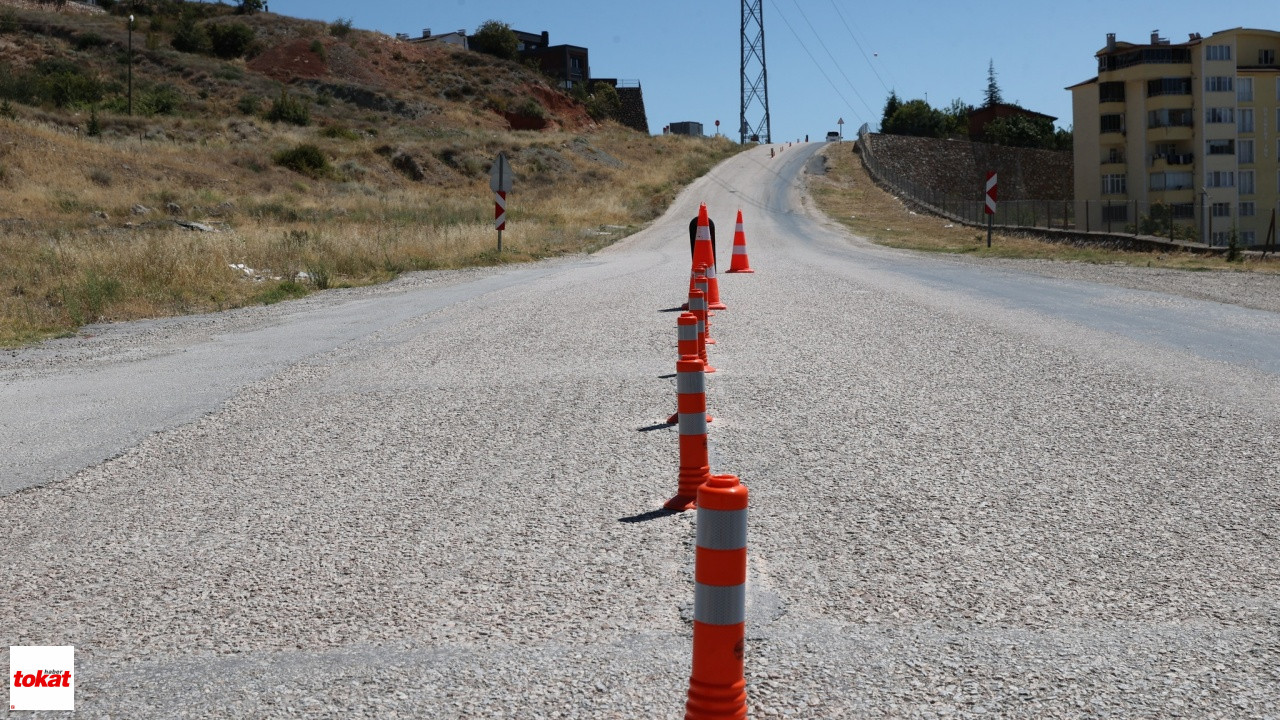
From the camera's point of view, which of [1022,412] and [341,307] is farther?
[341,307]

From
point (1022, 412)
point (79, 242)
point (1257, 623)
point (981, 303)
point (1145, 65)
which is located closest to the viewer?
point (1257, 623)

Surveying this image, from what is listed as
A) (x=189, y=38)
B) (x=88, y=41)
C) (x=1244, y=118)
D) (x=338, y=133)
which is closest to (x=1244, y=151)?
(x=1244, y=118)

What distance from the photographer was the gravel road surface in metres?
3.85

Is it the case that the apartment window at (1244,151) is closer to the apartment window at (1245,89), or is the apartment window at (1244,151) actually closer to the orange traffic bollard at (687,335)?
the apartment window at (1245,89)

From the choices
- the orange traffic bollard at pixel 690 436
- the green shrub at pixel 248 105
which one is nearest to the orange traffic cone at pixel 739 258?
the orange traffic bollard at pixel 690 436

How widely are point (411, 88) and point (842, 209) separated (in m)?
49.7

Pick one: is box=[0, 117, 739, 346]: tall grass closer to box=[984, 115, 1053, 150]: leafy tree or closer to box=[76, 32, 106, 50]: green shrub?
box=[76, 32, 106, 50]: green shrub

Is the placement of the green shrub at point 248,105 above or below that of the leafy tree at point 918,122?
below

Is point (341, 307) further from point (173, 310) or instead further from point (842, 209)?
point (842, 209)

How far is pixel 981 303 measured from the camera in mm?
15742

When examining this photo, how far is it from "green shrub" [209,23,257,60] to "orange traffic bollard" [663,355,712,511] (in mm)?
91235

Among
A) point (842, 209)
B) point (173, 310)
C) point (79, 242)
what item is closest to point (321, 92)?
point (842, 209)

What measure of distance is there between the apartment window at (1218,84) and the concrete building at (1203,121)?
7cm

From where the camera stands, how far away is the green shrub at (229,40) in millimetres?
88562
